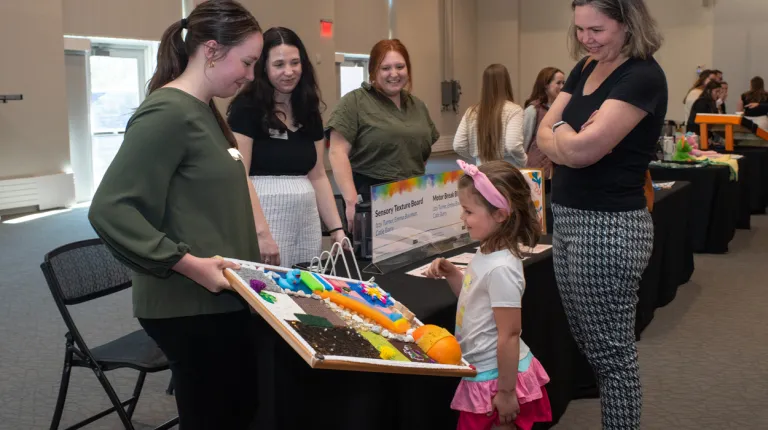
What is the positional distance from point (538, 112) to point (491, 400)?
3.58 metres

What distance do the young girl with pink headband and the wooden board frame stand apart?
0.31 metres

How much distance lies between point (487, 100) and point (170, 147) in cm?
344

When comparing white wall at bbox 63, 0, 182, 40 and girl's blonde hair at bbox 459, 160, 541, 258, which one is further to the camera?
white wall at bbox 63, 0, 182, 40

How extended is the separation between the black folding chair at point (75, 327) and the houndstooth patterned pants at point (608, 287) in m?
1.18

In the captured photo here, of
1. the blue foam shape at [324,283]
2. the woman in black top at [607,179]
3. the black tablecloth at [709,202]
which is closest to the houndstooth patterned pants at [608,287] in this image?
the woman in black top at [607,179]

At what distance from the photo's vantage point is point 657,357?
12.1 ft

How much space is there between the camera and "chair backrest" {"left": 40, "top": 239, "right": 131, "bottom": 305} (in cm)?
240

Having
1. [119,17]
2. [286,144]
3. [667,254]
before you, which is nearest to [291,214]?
[286,144]

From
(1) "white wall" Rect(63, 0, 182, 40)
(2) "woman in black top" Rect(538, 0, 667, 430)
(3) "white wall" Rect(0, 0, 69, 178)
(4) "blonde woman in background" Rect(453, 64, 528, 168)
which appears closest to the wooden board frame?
(2) "woman in black top" Rect(538, 0, 667, 430)

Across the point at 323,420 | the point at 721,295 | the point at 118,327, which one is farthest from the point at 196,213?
the point at 721,295

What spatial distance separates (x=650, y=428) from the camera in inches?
112

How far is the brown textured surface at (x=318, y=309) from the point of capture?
1526 millimetres

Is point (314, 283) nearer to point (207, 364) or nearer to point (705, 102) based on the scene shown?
point (207, 364)

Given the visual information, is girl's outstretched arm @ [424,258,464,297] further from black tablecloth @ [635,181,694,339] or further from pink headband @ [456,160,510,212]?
black tablecloth @ [635,181,694,339]
